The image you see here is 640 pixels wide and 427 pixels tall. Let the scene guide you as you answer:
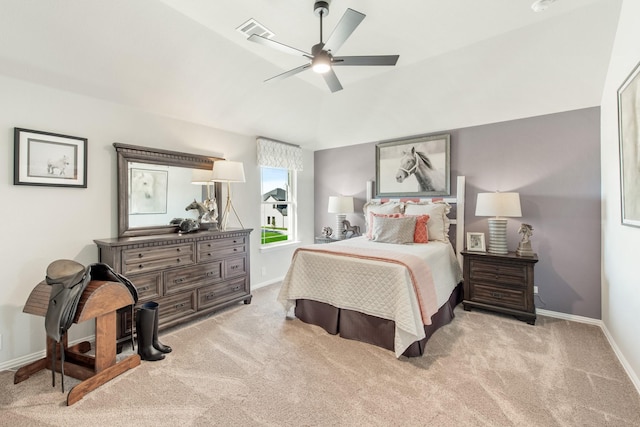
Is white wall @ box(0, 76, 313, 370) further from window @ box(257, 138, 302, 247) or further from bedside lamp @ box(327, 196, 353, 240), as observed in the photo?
bedside lamp @ box(327, 196, 353, 240)

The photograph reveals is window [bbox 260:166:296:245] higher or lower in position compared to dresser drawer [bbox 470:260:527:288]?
higher

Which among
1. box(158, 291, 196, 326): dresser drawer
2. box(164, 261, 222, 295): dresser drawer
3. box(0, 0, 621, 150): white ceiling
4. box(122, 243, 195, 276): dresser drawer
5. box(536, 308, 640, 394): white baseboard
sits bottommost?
box(536, 308, 640, 394): white baseboard

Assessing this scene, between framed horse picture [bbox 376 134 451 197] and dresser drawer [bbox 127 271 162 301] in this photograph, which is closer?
dresser drawer [bbox 127 271 162 301]

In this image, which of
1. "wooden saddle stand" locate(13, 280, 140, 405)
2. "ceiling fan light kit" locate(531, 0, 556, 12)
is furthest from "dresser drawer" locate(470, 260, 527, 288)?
"wooden saddle stand" locate(13, 280, 140, 405)

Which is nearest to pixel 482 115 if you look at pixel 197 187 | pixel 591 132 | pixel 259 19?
pixel 591 132

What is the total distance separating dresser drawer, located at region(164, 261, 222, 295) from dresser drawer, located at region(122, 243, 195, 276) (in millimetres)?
87

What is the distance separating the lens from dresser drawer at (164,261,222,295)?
2.93 m

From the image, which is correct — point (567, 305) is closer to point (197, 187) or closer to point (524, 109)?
point (524, 109)

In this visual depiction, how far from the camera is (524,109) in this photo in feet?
11.2

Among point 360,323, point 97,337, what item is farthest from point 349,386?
point 97,337

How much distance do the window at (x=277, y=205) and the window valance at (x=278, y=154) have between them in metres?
0.15

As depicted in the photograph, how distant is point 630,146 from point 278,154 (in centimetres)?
398

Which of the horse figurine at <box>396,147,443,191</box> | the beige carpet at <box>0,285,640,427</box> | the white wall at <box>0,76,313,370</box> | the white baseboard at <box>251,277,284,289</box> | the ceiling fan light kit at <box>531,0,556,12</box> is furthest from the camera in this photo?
the white baseboard at <box>251,277,284,289</box>

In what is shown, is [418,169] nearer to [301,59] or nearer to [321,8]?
[301,59]
